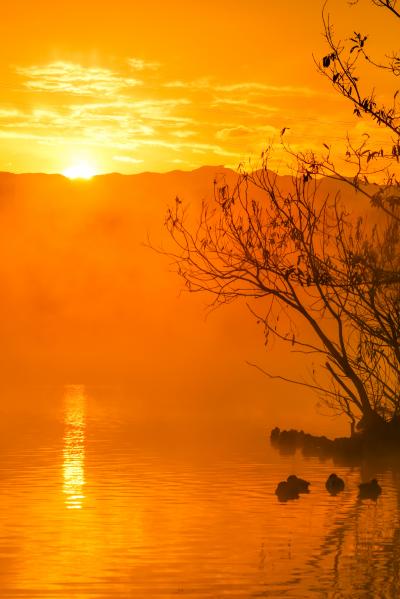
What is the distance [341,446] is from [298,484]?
566cm

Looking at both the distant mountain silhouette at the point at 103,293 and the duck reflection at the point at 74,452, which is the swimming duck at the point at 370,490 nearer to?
the duck reflection at the point at 74,452

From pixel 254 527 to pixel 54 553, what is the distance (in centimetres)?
338

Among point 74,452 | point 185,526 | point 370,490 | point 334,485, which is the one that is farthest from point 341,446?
point 185,526

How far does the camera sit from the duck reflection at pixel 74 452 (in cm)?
2105

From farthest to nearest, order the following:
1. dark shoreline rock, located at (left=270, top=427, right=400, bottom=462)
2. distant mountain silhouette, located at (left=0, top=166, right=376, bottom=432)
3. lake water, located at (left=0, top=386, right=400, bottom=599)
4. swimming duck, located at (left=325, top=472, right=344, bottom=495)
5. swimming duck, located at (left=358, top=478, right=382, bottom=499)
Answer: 1. distant mountain silhouette, located at (left=0, top=166, right=376, bottom=432)
2. dark shoreline rock, located at (left=270, top=427, right=400, bottom=462)
3. swimming duck, located at (left=325, top=472, right=344, bottom=495)
4. swimming duck, located at (left=358, top=478, right=382, bottom=499)
5. lake water, located at (left=0, top=386, right=400, bottom=599)

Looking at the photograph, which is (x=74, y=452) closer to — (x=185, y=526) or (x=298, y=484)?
(x=298, y=484)

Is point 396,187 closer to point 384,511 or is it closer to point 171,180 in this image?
point 384,511

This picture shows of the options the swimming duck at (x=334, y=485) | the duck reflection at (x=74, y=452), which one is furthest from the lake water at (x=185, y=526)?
the swimming duck at (x=334, y=485)

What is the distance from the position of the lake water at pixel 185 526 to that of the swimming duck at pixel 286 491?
8.3 inches

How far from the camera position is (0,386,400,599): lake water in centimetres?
1394

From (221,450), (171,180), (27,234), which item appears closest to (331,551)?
(221,450)

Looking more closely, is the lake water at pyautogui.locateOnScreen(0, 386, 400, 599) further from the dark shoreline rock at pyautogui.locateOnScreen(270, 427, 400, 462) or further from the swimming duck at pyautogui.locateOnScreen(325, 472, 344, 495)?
the dark shoreline rock at pyautogui.locateOnScreen(270, 427, 400, 462)

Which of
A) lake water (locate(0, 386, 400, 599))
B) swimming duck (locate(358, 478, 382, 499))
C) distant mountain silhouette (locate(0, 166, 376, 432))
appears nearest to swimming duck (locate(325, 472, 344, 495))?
lake water (locate(0, 386, 400, 599))

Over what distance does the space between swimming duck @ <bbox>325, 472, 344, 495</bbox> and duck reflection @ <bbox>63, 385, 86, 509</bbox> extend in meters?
4.25
